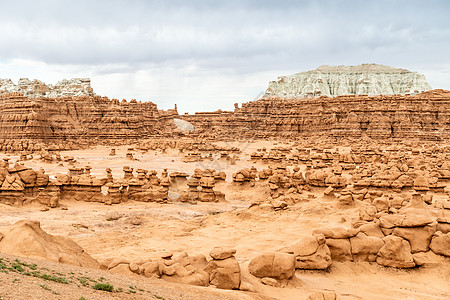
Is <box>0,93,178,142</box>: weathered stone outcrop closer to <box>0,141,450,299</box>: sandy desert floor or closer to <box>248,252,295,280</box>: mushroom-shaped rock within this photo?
<box>0,141,450,299</box>: sandy desert floor

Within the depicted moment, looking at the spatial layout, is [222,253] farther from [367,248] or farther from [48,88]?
[48,88]

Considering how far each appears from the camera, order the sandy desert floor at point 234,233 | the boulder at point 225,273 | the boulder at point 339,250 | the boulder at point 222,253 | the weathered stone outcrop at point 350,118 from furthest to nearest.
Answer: the weathered stone outcrop at point 350,118 < the boulder at point 339,250 < the sandy desert floor at point 234,233 < the boulder at point 222,253 < the boulder at point 225,273

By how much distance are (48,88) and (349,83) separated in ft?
227

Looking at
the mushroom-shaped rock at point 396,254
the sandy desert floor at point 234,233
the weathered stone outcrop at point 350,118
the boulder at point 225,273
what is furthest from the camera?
the weathered stone outcrop at point 350,118

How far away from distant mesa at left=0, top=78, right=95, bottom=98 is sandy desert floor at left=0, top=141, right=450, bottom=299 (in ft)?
201

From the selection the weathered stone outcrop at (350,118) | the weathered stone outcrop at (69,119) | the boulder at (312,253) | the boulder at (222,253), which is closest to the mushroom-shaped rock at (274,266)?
the boulder at (222,253)

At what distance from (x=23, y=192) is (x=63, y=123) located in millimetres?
54986

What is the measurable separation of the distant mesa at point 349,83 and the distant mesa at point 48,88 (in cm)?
4787

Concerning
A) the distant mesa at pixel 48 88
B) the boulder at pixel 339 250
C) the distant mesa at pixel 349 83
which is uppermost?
the distant mesa at pixel 349 83

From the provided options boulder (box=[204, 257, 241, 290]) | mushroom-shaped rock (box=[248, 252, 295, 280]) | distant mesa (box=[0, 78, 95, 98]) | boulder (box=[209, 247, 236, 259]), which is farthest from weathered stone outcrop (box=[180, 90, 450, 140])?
boulder (box=[204, 257, 241, 290])

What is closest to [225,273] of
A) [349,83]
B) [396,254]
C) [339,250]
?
[339,250]

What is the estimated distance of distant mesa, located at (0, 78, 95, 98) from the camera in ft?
243

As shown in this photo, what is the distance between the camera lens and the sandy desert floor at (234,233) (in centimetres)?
970

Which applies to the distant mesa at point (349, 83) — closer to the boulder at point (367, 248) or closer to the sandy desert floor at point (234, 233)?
the sandy desert floor at point (234, 233)
